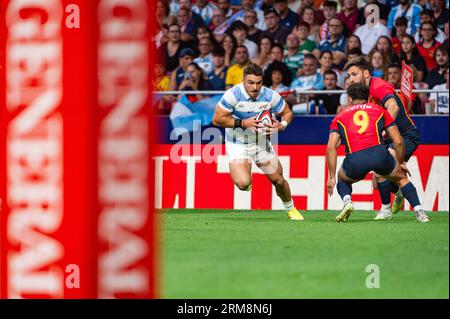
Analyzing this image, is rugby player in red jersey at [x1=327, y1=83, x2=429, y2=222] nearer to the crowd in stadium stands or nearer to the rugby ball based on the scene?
the rugby ball

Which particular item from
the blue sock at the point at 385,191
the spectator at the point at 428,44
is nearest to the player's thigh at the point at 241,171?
the blue sock at the point at 385,191

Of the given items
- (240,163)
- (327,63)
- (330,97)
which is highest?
(327,63)

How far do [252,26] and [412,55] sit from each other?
9.29ft

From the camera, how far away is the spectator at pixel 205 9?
56.3 ft

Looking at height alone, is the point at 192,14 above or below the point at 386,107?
above

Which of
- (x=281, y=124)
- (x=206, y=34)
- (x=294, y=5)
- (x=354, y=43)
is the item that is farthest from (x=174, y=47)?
(x=281, y=124)

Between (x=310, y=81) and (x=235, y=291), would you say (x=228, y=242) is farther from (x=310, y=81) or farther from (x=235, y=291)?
(x=310, y=81)

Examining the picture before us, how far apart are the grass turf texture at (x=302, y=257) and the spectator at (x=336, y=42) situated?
363cm

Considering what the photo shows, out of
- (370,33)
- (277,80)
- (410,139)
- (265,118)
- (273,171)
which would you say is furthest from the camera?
(370,33)

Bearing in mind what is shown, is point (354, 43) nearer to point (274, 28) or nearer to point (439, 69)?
point (439, 69)

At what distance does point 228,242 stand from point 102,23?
737 cm

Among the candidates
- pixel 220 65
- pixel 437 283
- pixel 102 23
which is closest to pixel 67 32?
pixel 102 23

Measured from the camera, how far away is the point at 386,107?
11695mm

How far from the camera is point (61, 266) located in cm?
196
